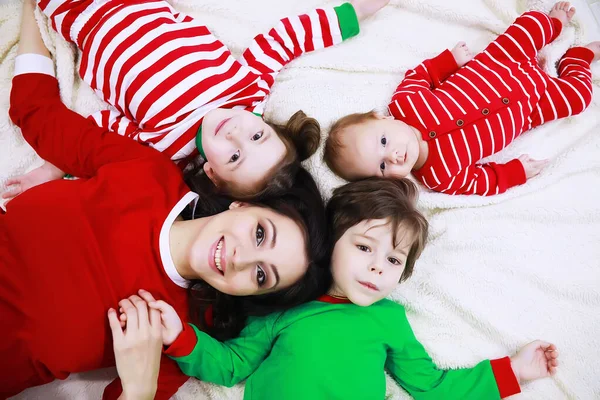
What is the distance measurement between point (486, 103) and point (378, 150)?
38 centimetres

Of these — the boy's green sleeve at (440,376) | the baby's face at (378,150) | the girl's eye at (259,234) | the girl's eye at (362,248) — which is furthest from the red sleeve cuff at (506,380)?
the girl's eye at (259,234)

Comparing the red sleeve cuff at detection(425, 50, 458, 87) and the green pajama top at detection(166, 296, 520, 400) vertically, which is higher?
the red sleeve cuff at detection(425, 50, 458, 87)

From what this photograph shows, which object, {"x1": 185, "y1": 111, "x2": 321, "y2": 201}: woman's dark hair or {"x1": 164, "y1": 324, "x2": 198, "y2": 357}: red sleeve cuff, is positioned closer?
{"x1": 164, "y1": 324, "x2": 198, "y2": 357}: red sleeve cuff

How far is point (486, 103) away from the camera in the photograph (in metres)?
1.29

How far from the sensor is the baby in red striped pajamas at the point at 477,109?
1256 mm

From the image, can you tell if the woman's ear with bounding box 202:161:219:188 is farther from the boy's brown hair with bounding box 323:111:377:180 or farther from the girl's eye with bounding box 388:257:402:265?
the girl's eye with bounding box 388:257:402:265

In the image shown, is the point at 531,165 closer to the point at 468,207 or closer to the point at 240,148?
the point at 468,207

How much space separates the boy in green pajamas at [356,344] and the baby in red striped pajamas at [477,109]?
195 millimetres

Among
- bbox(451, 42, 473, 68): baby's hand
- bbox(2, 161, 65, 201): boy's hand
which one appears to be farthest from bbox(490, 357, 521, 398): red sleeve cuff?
bbox(2, 161, 65, 201): boy's hand

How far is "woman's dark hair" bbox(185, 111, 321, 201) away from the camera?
110 centimetres

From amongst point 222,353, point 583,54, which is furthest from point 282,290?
point 583,54

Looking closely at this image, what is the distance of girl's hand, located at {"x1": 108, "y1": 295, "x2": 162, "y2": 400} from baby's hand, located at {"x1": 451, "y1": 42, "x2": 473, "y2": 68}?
110cm

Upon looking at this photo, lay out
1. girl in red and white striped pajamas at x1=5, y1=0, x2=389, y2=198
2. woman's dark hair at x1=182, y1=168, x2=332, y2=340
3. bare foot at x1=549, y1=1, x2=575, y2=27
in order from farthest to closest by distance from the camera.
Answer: bare foot at x1=549, y1=1, x2=575, y2=27 → girl in red and white striped pajamas at x1=5, y1=0, x2=389, y2=198 → woman's dark hair at x1=182, y1=168, x2=332, y2=340

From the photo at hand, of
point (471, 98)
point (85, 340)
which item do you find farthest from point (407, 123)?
point (85, 340)
